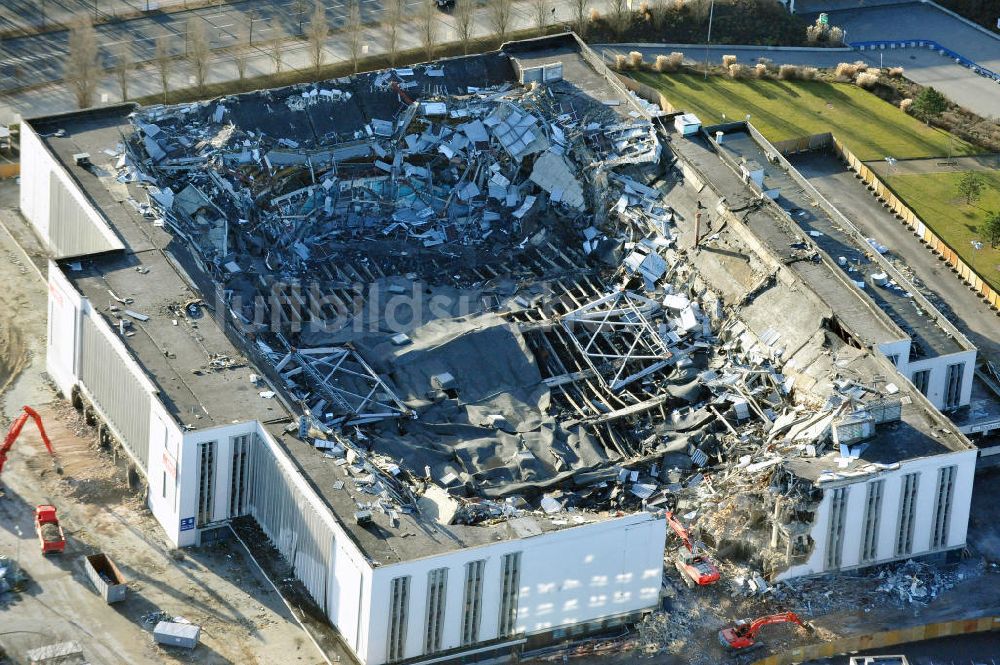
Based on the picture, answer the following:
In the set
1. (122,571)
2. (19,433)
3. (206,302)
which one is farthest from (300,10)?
(122,571)

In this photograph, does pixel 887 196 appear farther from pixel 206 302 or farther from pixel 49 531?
pixel 49 531

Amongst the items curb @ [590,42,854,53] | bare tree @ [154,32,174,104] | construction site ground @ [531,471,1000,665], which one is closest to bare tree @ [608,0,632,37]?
curb @ [590,42,854,53]

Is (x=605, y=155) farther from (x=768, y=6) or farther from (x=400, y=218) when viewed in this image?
(x=768, y=6)

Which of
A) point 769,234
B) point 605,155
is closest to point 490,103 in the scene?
point 605,155

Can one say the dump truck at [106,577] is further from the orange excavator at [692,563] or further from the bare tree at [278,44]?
the bare tree at [278,44]

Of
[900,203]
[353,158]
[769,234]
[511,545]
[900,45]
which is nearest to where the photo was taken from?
[511,545]
